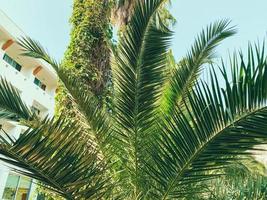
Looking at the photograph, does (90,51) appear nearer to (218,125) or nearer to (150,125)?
(150,125)

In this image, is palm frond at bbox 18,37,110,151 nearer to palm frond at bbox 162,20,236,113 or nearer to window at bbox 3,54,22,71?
palm frond at bbox 162,20,236,113

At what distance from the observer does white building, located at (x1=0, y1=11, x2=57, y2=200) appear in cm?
1905

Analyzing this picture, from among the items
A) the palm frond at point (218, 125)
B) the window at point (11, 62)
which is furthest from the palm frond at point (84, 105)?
the window at point (11, 62)

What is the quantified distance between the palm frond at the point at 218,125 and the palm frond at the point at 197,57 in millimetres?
1490

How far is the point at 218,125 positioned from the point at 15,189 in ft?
65.7

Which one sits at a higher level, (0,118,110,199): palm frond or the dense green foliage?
the dense green foliage

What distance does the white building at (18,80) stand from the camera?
62.5 ft

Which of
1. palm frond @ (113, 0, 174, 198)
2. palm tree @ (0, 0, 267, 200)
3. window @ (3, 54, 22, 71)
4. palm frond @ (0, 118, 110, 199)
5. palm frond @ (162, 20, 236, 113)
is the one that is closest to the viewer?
palm frond @ (0, 118, 110, 199)

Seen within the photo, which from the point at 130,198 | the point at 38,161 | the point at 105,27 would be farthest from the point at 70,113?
the point at 38,161

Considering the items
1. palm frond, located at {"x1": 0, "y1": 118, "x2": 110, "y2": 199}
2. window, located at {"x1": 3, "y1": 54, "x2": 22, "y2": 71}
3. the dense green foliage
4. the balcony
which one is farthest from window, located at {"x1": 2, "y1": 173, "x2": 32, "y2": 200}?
palm frond, located at {"x1": 0, "y1": 118, "x2": 110, "y2": 199}

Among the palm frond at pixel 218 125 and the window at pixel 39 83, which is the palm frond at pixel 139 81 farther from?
the window at pixel 39 83

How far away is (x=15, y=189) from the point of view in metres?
20.2

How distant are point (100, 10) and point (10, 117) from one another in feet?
12.9

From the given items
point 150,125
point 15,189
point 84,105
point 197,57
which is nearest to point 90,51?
point 84,105
